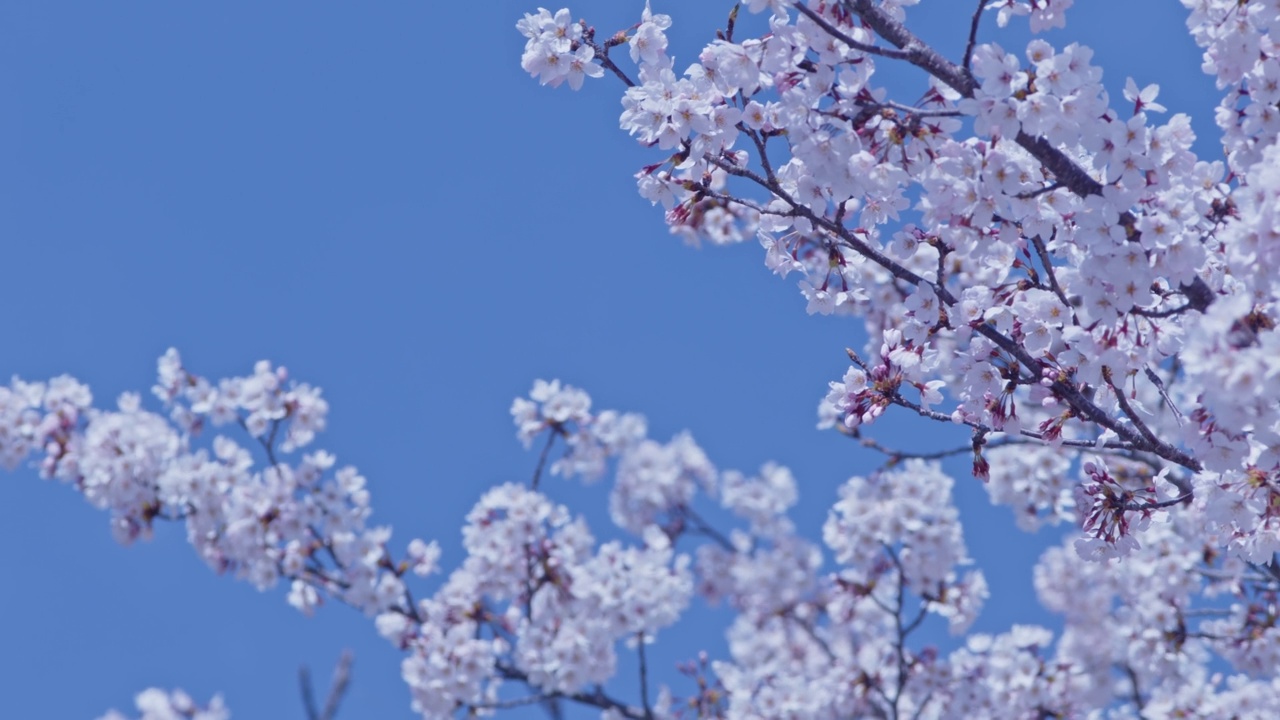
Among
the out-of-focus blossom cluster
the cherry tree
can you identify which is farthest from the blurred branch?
the out-of-focus blossom cluster

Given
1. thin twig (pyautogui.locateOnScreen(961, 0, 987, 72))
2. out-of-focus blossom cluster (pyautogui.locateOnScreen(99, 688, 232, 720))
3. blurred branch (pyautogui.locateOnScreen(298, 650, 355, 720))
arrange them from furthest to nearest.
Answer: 1. out-of-focus blossom cluster (pyautogui.locateOnScreen(99, 688, 232, 720))
2. blurred branch (pyautogui.locateOnScreen(298, 650, 355, 720))
3. thin twig (pyautogui.locateOnScreen(961, 0, 987, 72))

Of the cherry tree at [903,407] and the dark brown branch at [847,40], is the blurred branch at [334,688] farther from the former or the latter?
the dark brown branch at [847,40]

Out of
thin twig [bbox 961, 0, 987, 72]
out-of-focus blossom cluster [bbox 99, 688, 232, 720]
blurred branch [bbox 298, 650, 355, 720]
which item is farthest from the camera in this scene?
out-of-focus blossom cluster [bbox 99, 688, 232, 720]

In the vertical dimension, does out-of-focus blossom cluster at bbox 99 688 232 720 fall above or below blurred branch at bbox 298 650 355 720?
above

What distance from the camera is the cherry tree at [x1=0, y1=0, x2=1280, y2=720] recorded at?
410 centimetres

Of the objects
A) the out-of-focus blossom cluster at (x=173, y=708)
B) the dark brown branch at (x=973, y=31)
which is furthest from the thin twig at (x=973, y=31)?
the out-of-focus blossom cluster at (x=173, y=708)

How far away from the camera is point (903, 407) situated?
4668mm

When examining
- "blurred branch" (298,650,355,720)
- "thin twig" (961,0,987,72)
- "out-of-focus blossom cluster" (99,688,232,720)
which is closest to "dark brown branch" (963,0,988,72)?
"thin twig" (961,0,987,72)

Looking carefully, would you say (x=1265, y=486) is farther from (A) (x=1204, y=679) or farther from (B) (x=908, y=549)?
(A) (x=1204, y=679)

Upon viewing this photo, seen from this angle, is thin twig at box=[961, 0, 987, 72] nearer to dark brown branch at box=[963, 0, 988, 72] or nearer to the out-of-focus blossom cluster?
dark brown branch at box=[963, 0, 988, 72]

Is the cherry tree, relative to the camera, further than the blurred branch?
No

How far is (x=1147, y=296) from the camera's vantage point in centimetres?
409

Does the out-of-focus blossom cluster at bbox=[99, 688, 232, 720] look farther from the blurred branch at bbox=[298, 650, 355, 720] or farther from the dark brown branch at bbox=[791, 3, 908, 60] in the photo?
the dark brown branch at bbox=[791, 3, 908, 60]

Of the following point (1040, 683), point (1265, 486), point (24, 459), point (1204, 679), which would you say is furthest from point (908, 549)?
point (24, 459)
